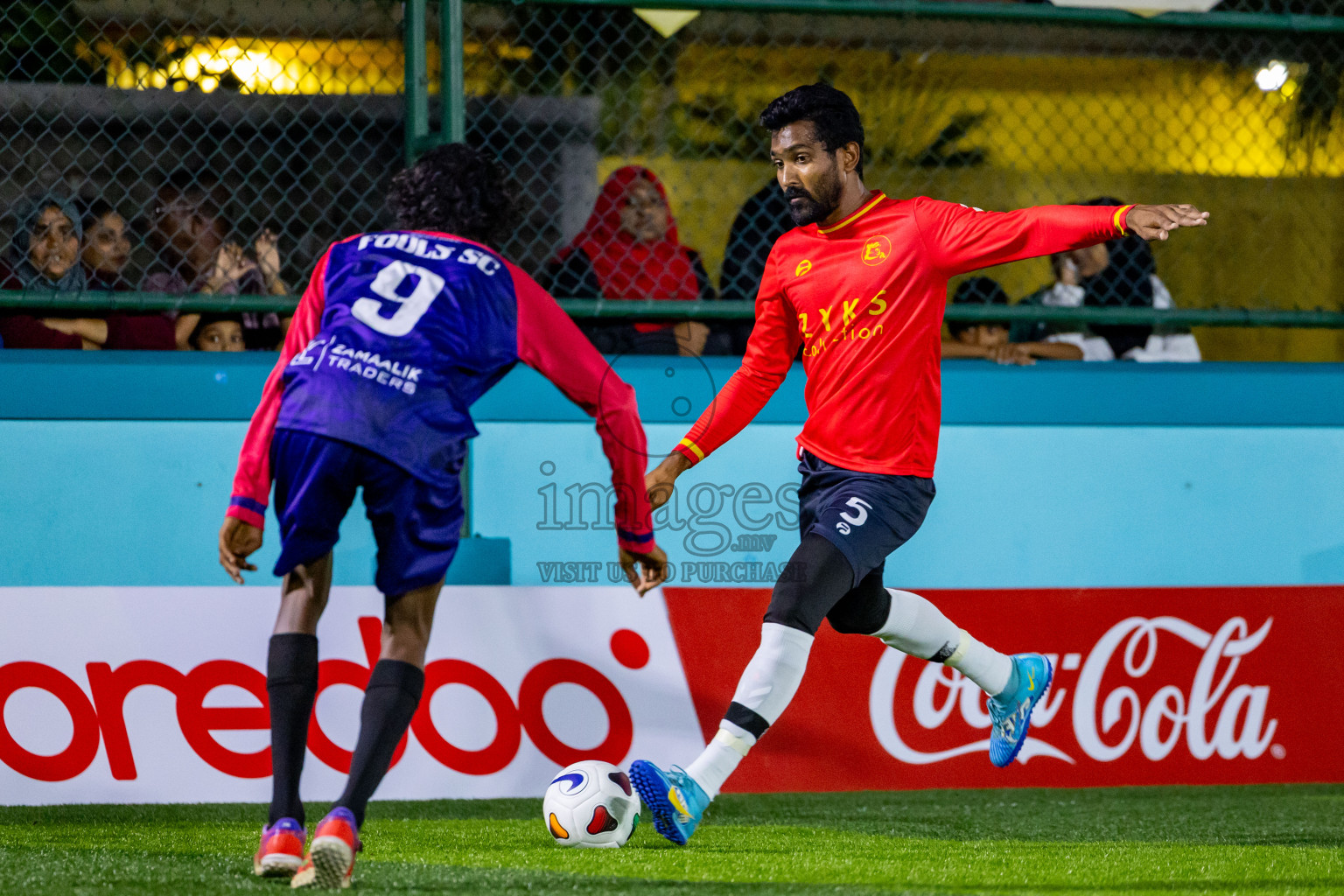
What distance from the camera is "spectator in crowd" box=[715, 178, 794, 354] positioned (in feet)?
19.3

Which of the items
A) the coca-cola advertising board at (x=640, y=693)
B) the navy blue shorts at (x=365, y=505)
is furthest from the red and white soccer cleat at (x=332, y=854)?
the coca-cola advertising board at (x=640, y=693)

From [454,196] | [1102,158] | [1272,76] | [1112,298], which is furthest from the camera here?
[1102,158]

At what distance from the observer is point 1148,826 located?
4215 mm

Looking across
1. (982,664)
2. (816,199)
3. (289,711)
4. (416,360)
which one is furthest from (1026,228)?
(289,711)

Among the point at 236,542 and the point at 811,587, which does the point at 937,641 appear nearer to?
the point at 811,587

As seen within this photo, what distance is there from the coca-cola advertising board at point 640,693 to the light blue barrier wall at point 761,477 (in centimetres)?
72

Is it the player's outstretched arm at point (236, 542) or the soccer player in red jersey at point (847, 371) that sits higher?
the soccer player in red jersey at point (847, 371)

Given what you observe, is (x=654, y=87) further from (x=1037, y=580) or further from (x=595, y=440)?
(x=1037, y=580)

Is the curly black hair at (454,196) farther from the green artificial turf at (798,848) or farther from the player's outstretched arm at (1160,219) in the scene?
the player's outstretched arm at (1160,219)

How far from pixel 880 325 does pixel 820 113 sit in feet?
1.91

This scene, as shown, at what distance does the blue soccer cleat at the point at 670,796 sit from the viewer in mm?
3486

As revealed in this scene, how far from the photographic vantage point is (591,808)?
11.9ft

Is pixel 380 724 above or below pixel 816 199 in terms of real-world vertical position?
below

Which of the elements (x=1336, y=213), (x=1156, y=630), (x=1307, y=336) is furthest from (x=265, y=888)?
(x=1307, y=336)
